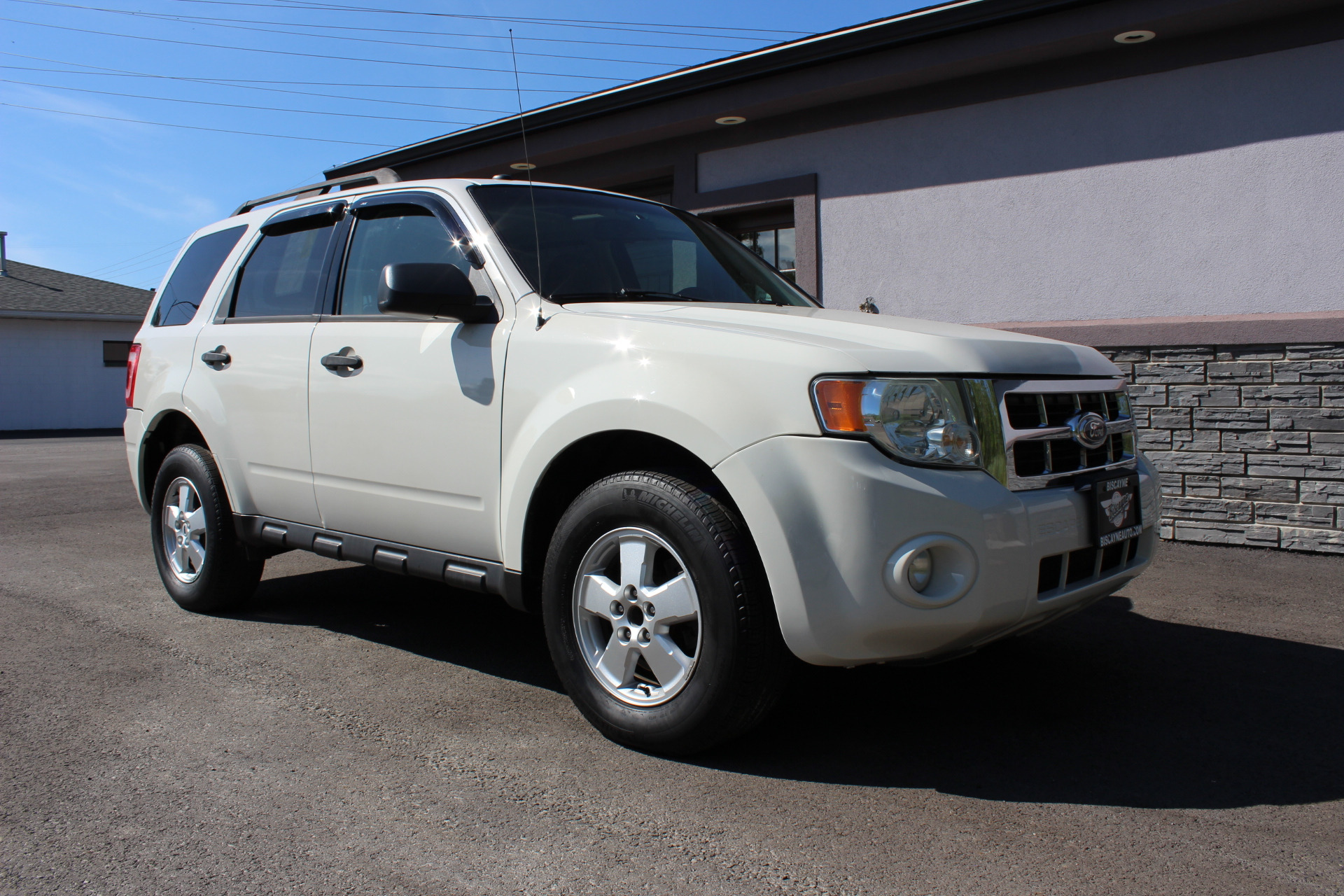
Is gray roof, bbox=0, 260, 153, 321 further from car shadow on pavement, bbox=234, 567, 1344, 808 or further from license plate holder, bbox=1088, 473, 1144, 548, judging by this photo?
license plate holder, bbox=1088, 473, 1144, 548

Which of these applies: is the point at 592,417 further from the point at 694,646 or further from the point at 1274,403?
the point at 1274,403

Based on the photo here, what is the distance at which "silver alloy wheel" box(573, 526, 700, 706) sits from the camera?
117 inches

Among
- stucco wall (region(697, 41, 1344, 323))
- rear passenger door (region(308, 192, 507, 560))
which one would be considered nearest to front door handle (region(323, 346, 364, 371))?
rear passenger door (region(308, 192, 507, 560))

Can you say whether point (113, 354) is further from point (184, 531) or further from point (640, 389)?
point (640, 389)

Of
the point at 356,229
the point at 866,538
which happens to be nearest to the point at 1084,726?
the point at 866,538

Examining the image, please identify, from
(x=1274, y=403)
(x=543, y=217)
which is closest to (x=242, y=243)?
(x=543, y=217)

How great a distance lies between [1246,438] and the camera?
21.5ft

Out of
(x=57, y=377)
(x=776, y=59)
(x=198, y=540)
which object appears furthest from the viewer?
(x=57, y=377)

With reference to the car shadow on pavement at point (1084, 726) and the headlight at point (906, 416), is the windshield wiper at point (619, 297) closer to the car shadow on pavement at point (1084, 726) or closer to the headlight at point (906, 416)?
the headlight at point (906, 416)

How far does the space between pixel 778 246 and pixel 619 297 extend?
5913mm

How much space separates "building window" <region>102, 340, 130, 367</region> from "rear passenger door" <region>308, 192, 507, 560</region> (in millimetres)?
28821

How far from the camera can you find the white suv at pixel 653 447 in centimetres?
270

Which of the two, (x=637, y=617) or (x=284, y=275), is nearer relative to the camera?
(x=637, y=617)

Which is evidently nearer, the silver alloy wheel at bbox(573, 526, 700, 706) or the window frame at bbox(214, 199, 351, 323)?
the silver alloy wheel at bbox(573, 526, 700, 706)
